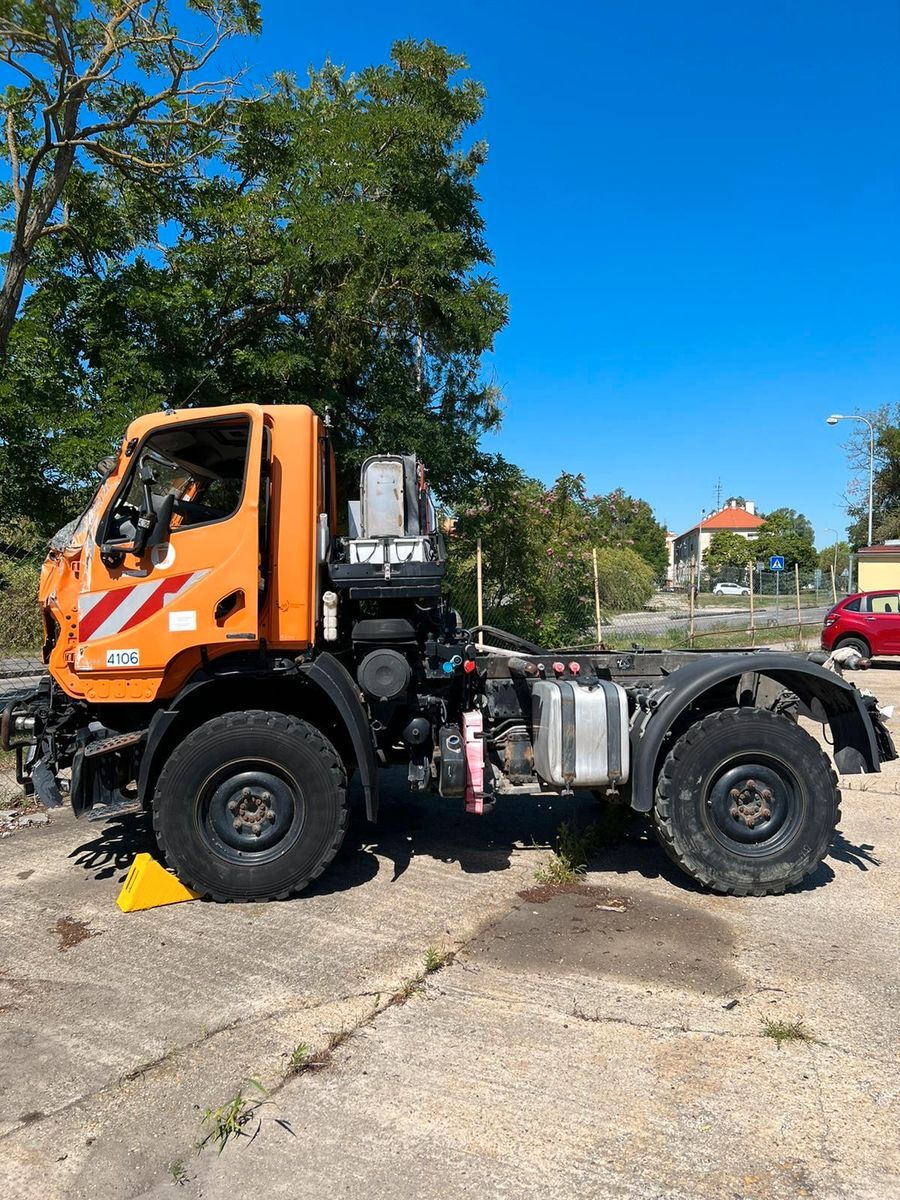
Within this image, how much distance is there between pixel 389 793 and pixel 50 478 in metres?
5.68

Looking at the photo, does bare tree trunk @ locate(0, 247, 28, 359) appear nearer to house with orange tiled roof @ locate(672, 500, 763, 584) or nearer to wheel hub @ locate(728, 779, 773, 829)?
wheel hub @ locate(728, 779, 773, 829)

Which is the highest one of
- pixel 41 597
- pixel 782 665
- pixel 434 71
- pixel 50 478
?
pixel 434 71

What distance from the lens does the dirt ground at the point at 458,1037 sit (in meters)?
2.52

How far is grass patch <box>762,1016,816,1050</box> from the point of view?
3168 millimetres

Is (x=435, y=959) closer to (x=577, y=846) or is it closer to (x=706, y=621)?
(x=577, y=846)

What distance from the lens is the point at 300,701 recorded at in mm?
4996

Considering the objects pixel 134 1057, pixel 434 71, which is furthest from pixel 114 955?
pixel 434 71

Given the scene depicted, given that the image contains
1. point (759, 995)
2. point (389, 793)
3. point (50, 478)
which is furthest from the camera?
point (50, 478)

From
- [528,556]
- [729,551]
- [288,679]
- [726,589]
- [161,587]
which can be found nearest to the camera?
[161,587]

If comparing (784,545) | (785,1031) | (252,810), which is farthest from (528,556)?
(784,545)

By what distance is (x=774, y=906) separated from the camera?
14.6 ft

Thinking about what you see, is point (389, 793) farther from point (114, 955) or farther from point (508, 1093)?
point (508, 1093)

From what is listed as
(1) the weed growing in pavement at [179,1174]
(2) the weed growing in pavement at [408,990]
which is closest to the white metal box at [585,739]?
(2) the weed growing in pavement at [408,990]

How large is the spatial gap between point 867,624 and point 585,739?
44.0 ft
